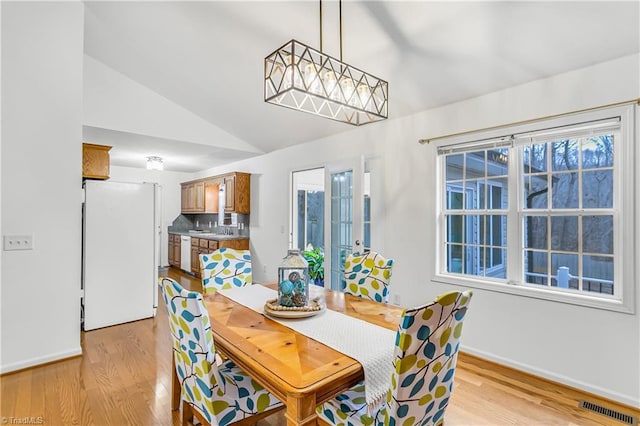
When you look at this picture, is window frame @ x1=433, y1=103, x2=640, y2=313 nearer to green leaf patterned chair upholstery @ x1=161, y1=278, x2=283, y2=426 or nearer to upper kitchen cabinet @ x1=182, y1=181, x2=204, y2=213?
green leaf patterned chair upholstery @ x1=161, y1=278, x2=283, y2=426

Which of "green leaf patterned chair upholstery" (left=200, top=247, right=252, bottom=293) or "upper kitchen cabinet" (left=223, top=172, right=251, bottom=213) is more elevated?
"upper kitchen cabinet" (left=223, top=172, right=251, bottom=213)

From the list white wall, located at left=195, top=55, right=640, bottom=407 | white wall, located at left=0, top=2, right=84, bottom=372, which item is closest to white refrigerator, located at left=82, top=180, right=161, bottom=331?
white wall, located at left=0, top=2, right=84, bottom=372

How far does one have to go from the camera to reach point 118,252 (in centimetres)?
371

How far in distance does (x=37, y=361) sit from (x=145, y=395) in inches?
47.0

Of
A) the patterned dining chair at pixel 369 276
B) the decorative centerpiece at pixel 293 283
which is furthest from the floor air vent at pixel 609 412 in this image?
the decorative centerpiece at pixel 293 283

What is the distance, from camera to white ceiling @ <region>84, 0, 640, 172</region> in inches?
84.0

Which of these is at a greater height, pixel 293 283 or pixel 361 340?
pixel 293 283

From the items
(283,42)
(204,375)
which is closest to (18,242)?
(204,375)

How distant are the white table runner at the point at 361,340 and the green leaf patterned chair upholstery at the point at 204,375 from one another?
1.22 feet

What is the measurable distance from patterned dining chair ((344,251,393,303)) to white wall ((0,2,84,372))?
2.44 m

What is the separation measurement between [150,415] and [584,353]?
3.03 meters

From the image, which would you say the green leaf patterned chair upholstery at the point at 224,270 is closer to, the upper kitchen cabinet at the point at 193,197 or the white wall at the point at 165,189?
the upper kitchen cabinet at the point at 193,197

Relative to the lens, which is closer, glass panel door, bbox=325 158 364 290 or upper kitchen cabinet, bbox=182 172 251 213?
glass panel door, bbox=325 158 364 290

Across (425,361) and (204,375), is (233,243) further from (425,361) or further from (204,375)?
(425,361)
